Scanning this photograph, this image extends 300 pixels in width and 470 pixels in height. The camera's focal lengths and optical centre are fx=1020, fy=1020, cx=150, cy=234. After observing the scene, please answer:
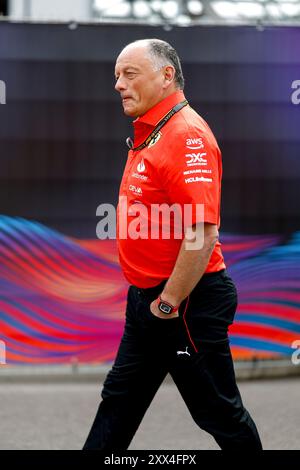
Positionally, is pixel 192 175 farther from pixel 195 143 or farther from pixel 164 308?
pixel 164 308

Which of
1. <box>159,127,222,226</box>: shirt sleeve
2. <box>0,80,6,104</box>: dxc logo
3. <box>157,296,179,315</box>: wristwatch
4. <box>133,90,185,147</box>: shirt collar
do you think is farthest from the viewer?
<box>0,80,6,104</box>: dxc logo

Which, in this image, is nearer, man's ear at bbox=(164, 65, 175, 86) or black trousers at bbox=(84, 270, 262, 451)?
black trousers at bbox=(84, 270, 262, 451)

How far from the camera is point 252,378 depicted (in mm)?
7559

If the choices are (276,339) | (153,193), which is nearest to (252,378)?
(276,339)

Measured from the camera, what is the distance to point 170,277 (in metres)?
3.74

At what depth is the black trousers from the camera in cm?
380

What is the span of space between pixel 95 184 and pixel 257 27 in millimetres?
1625

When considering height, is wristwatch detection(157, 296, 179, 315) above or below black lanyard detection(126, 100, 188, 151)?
below

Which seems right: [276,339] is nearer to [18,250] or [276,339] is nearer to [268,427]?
[268,427]

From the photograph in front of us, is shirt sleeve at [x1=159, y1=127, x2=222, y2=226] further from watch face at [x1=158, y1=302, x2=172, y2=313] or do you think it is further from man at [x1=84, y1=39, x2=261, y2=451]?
watch face at [x1=158, y1=302, x2=172, y2=313]

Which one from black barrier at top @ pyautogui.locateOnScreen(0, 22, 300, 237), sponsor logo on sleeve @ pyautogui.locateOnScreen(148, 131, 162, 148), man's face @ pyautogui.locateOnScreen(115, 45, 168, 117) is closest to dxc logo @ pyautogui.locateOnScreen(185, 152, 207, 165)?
sponsor logo on sleeve @ pyautogui.locateOnScreen(148, 131, 162, 148)

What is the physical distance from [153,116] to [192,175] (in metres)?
0.37

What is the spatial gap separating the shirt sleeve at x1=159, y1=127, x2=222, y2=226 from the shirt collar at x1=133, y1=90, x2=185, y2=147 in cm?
17

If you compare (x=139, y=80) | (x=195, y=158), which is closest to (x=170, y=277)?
(x=195, y=158)
